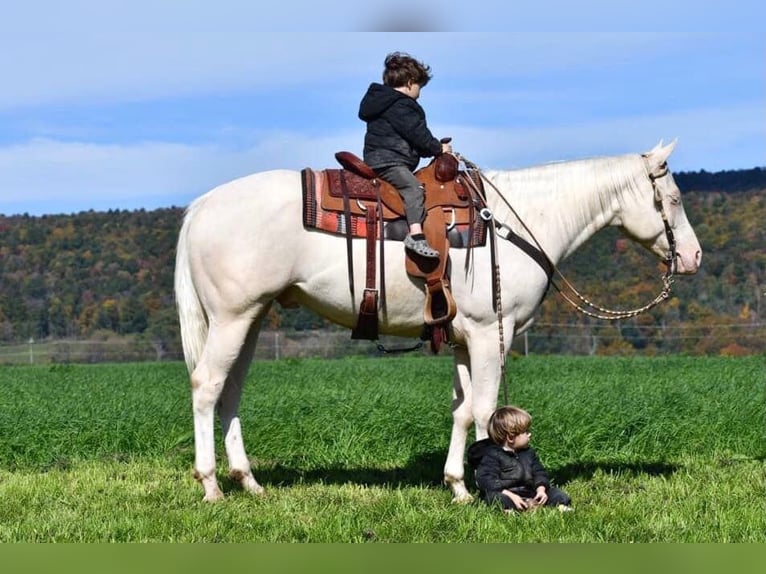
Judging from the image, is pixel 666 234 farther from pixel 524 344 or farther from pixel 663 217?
pixel 524 344

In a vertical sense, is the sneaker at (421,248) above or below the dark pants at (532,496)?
above

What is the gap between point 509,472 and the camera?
254 inches

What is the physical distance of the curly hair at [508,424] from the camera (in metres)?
6.41

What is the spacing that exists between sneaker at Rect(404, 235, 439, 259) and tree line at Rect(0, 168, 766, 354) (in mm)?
30997

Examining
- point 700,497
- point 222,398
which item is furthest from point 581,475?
point 222,398

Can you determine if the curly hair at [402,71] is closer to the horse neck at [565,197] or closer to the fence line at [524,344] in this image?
the horse neck at [565,197]

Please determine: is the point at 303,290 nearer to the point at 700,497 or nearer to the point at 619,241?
the point at 700,497

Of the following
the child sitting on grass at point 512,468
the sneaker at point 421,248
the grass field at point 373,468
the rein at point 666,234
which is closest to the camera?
the grass field at point 373,468

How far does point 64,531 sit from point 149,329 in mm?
46671

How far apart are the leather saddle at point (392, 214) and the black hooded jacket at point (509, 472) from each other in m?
1.01

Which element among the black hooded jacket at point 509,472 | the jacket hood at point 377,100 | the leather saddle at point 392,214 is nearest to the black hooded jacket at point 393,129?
the jacket hood at point 377,100

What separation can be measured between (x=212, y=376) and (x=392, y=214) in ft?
5.80

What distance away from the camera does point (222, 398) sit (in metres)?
7.29

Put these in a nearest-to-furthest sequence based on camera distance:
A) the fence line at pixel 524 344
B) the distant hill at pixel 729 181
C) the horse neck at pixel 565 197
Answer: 1. the horse neck at pixel 565 197
2. the fence line at pixel 524 344
3. the distant hill at pixel 729 181
